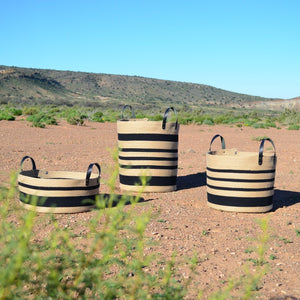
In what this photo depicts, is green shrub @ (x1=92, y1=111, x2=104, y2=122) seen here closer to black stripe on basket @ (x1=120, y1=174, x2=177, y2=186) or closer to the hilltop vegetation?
black stripe on basket @ (x1=120, y1=174, x2=177, y2=186)

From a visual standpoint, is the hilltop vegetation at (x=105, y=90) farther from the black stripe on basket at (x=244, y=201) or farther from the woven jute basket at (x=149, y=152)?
the black stripe on basket at (x=244, y=201)

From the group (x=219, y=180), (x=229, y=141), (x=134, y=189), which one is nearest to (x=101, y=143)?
(x=229, y=141)

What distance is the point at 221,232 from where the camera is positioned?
15.8 ft

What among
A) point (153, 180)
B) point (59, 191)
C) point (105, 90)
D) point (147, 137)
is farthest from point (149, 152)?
point (105, 90)

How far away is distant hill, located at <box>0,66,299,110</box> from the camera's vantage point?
7524 cm

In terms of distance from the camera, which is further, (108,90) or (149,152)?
(108,90)

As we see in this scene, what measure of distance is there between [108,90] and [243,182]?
87.1 metres

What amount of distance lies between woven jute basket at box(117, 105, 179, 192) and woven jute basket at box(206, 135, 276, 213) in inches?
37.8

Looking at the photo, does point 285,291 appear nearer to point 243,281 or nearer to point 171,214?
point 243,281

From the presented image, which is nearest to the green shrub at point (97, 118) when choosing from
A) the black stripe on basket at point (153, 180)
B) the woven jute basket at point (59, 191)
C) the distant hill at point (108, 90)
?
the black stripe on basket at point (153, 180)

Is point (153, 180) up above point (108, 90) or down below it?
below

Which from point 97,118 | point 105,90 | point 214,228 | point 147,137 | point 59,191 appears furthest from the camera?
point 105,90

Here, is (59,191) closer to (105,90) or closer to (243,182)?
(243,182)

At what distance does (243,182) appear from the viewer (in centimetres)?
550
